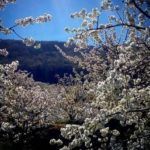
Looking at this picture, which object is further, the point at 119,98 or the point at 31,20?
the point at 31,20

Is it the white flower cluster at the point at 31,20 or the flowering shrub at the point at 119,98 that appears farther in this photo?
the white flower cluster at the point at 31,20

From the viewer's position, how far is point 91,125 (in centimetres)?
1098

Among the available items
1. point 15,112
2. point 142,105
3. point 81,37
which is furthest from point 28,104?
point 142,105

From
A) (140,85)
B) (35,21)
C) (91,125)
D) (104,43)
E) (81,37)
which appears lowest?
(91,125)

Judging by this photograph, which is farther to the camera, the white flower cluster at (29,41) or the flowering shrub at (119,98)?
the white flower cluster at (29,41)

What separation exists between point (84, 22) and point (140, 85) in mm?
3067

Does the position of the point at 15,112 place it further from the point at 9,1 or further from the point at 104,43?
the point at 9,1

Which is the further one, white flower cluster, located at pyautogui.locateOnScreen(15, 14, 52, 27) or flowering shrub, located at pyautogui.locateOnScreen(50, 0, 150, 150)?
white flower cluster, located at pyautogui.locateOnScreen(15, 14, 52, 27)

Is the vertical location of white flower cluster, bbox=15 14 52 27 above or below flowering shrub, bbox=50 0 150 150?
above

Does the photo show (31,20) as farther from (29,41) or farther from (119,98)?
(119,98)

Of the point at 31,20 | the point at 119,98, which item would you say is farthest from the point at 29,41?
the point at 119,98

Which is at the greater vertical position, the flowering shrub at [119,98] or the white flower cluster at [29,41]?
the white flower cluster at [29,41]

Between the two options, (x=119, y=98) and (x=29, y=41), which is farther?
(x=29, y=41)

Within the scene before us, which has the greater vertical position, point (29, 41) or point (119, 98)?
point (29, 41)
